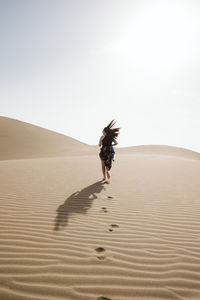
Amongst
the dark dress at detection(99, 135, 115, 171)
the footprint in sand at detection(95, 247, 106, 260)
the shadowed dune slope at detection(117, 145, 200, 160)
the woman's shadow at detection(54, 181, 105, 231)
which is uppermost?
the shadowed dune slope at detection(117, 145, 200, 160)

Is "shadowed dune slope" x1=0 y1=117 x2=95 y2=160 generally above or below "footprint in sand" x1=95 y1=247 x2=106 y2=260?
above

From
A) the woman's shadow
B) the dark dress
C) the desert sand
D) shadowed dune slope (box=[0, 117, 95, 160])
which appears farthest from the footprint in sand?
shadowed dune slope (box=[0, 117, 95, 160])

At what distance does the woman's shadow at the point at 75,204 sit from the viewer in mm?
3988

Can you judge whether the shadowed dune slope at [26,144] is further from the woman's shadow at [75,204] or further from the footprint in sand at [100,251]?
the footprint in sand at [100,251]

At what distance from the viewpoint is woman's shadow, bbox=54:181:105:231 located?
3.99m

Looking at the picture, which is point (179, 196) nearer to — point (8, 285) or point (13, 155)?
point (8, 285)

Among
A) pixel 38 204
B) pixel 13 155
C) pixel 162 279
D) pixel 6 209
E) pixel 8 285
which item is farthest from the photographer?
pixel 13 155

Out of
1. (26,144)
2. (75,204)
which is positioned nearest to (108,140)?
(75,204)

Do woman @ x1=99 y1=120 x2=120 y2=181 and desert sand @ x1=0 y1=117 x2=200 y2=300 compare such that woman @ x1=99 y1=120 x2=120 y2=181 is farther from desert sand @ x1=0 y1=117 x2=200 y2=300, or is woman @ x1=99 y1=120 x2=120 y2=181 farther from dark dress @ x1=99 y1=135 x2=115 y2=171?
desert sand @ x1=0 y1=117 x2=200 y2=300

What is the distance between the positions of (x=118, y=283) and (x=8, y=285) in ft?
3.98

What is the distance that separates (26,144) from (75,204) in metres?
34.2

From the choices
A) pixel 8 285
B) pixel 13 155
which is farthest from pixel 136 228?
pixel 13 155

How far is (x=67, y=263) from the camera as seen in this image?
2.61 metres

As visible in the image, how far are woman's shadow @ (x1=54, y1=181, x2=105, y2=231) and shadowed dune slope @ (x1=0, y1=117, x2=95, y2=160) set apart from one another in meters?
24.0
